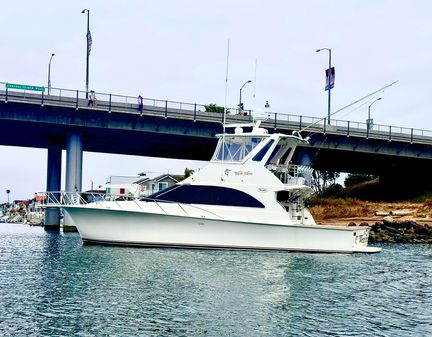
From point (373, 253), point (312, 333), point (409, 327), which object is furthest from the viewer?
point (373, 253)

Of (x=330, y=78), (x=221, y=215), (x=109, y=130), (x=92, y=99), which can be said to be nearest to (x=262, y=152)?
(x=221, y=215)

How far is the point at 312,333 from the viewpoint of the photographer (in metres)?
14.2

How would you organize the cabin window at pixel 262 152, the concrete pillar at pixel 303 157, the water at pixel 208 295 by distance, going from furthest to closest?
the concrete pillar at pixel 303 157 → the cabin window at pixel 262 152 → the water at pixel 208 295

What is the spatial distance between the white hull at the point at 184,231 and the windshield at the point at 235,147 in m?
3.94

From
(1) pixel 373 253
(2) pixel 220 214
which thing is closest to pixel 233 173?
(2) pixel 220 214

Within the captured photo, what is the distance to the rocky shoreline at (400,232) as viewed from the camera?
4950 centimetres

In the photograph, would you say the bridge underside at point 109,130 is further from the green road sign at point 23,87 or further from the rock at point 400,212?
the rock at point 400,212

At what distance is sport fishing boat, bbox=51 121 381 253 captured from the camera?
3109 centimetres

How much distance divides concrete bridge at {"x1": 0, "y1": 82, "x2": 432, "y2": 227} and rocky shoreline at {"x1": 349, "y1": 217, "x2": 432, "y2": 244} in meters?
9.90

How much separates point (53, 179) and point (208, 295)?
44.2 m

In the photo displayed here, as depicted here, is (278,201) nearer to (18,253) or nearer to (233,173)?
(233,173)

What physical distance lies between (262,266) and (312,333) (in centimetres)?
1158

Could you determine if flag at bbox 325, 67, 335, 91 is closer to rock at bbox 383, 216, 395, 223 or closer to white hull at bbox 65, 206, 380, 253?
rock at bbox 383, 216, 395, 223

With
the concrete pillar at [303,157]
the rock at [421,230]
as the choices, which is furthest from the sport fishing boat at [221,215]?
the concrete pillar at [303,157]
